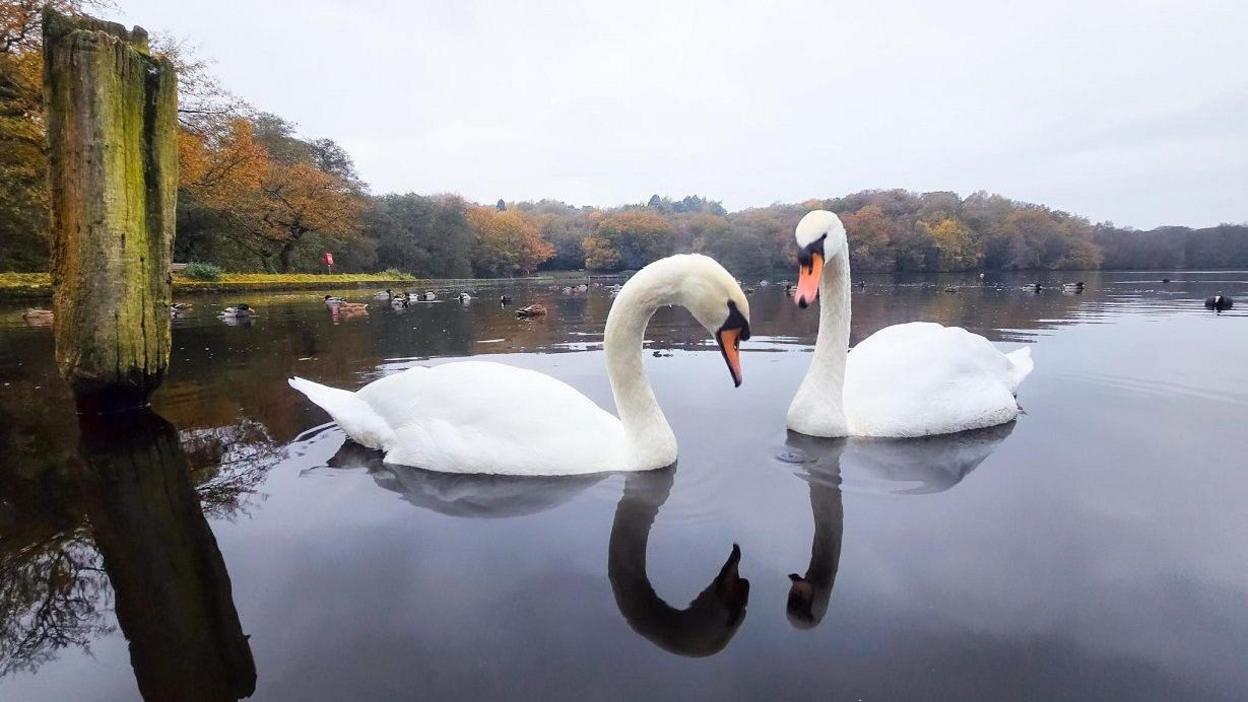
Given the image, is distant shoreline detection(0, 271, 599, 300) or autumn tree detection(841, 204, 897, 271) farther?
autumn tree detection(841, 204, 897, 271)

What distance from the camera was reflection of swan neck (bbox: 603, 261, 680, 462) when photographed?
3.78 meters

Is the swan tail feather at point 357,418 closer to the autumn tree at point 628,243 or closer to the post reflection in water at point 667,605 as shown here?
the post reflection in water at point 667,605

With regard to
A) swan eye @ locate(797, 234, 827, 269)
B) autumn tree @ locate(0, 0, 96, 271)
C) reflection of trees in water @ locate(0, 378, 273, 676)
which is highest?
autumn tree @ locate(0, 0, 96, 271)

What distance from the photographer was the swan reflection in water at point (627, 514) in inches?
90.4

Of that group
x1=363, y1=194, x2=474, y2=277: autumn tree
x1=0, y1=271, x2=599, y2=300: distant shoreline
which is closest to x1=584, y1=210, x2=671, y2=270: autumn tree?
x1=363, y1=194, x2=474, y2=277: autumn tree

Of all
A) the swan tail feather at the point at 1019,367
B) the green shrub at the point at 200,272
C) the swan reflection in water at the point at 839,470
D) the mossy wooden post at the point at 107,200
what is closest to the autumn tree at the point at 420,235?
the green shrub at the point at 200,272

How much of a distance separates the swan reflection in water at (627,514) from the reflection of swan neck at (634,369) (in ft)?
0.73

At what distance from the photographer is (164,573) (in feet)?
8.71

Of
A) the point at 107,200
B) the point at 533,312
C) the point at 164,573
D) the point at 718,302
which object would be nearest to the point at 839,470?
the point at 718,302

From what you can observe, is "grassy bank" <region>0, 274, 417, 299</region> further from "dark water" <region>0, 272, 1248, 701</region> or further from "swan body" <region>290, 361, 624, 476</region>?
"swan body" <region>290, 361, 624, 476</region>

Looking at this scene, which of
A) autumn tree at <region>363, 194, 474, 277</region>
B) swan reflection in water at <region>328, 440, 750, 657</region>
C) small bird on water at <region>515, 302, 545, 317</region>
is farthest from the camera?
autumn tree at <region>363, 194, 474, 277</region>

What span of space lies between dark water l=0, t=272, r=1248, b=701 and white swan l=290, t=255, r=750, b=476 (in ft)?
0.56

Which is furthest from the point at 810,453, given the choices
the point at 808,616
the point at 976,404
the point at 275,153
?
the point at 275,153

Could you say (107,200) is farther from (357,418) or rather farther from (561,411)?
(561,411)
